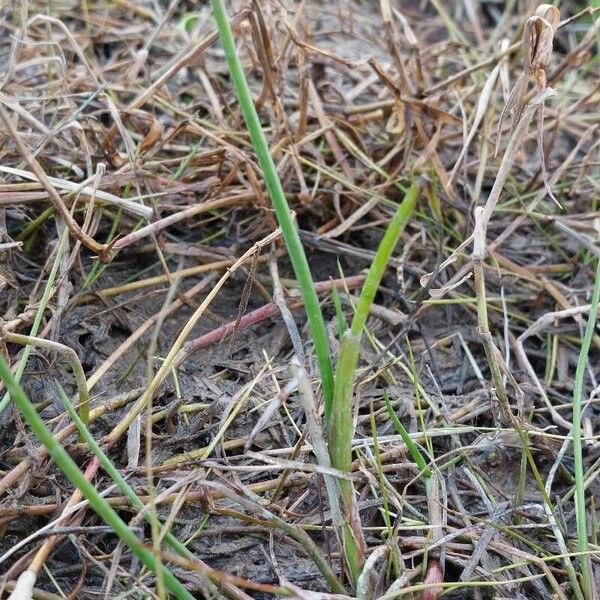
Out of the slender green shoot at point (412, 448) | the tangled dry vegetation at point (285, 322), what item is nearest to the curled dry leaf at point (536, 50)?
the tangled dry vegetation at point (285, 322)

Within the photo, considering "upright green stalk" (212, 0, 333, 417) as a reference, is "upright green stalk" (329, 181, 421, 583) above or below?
below

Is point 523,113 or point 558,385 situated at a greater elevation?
point 523,113

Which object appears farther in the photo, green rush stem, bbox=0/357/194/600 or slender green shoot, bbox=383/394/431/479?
slender green shoot, bbox=383/394/431/479

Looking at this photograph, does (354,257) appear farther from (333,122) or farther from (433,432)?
(433,432)

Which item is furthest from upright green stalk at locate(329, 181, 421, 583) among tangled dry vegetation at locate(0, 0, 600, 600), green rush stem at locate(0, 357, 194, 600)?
green rush stem at locate(0, 357, 194, 600)

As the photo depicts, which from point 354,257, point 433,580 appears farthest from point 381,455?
point 354,257

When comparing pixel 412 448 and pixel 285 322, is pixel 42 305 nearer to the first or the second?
pixel 285 322

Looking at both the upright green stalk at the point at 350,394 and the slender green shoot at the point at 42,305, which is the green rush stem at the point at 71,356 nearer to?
the slender green shoot at the point at 42,305

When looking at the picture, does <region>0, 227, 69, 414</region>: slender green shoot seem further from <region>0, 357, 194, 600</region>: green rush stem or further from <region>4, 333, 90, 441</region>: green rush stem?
<region>0, 357, 194, 600</region>: green rush stem
